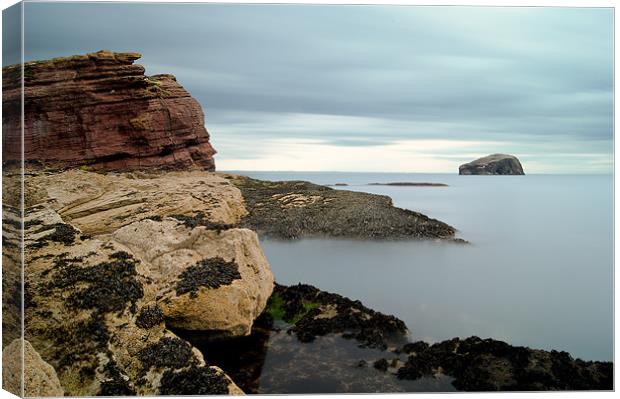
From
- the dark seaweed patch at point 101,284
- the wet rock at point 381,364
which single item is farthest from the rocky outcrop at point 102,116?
the wet rock at point 381,364

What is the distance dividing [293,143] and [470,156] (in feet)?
13.2

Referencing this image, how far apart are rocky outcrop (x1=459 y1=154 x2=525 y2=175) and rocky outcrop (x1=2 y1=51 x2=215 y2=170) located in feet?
19.4

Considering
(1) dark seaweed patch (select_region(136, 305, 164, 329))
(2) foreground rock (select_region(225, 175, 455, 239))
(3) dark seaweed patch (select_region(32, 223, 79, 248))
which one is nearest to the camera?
(1) dark seaweed patch (select_region(136, 305, 164, 329))

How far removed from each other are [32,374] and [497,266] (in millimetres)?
9253

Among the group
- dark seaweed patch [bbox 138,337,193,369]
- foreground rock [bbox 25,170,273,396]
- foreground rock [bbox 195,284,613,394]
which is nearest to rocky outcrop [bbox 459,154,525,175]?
foreground rock [bbox 195,284,613,394]

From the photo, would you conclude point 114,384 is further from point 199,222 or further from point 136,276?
point 199,222

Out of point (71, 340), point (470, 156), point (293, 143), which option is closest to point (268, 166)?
point (293, 143)

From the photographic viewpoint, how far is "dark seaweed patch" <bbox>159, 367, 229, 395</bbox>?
8922 millimetres

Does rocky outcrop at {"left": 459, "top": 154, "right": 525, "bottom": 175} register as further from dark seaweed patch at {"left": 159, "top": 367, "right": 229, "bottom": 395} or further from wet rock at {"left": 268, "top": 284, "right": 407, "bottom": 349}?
dark seaweed patch at {"left": 159, "top": 367, "right": 229, "bottom": 395}

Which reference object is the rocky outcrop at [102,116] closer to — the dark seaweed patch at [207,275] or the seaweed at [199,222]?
the seaweed at [199,222]

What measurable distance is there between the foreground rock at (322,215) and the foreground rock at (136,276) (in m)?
0.42

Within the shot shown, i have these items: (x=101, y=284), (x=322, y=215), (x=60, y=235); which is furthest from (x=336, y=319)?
(x=60, y=235)

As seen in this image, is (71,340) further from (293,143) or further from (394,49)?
(394,49)

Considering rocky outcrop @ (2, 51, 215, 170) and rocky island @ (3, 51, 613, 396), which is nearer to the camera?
rocky island @ (3, 51, 613, 396)
